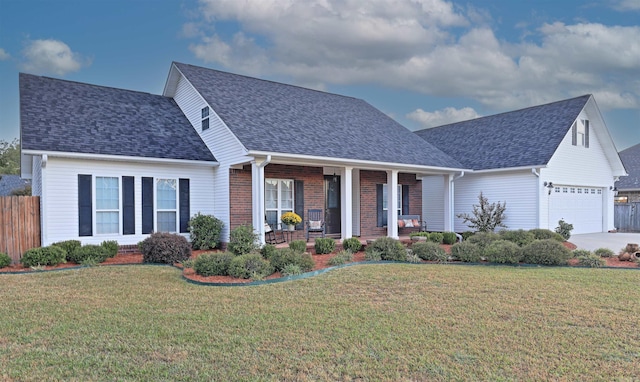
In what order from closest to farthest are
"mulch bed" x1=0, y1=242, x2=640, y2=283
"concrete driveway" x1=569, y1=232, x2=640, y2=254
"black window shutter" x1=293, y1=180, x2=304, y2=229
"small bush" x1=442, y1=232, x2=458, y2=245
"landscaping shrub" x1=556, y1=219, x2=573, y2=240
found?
"mulch bed" x1=0, y1=242, x2=640, y2=283, "concrete driveway" x1=569, y1=232, x2=640, y2=254, "black window shutter" x1=293, y1=180, x2=304, y2=229, "small bush" x1=442, y1=232, x2=458, y2=245, "landscaping shrub" x1=556, y1=219, x2=573, y2=240

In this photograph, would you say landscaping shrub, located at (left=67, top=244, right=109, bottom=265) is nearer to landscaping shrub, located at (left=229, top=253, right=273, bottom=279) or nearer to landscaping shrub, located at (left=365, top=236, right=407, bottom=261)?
landscaping shrub, located at (left=229, top=253, right=273, bottom=279)

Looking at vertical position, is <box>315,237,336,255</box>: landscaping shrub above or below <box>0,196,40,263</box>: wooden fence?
below

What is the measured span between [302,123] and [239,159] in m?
3.45

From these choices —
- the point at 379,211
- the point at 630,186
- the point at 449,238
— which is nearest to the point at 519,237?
the point at 449,238

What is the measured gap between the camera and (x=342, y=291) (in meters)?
7.08

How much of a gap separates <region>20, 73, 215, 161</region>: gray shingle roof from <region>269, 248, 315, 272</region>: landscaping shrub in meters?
5.78

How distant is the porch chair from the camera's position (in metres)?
13.7

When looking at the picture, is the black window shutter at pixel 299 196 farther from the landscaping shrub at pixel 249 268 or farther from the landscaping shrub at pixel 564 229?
the landscaping shrub at pixel 564 229

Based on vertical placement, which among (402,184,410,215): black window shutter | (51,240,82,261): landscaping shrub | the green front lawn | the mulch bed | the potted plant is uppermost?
(402,184,410,215): black window shutter

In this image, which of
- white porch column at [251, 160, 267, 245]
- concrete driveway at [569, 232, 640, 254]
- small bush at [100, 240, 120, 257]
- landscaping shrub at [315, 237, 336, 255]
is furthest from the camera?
concrete driveway at [569, 232, 640, 254]

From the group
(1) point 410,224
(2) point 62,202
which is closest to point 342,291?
(2) point 62,202

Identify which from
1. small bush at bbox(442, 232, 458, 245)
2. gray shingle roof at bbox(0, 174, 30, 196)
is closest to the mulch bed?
small bush at bbox(442, 232, 458, 245)

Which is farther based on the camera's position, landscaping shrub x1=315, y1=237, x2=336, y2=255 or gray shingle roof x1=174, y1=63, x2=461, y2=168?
gray shingle roof x1=174, y1=63, x2=461, y2=168

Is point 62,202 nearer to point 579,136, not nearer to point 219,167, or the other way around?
point 219,167
